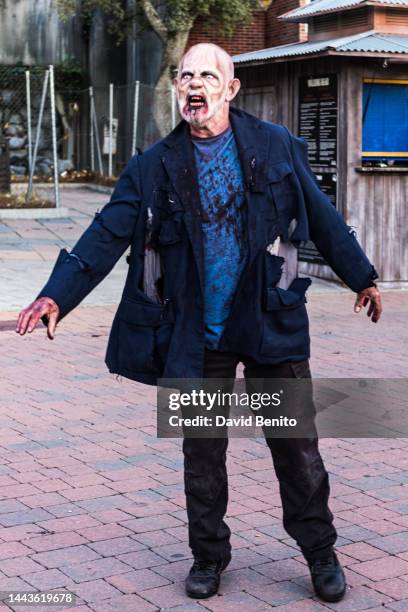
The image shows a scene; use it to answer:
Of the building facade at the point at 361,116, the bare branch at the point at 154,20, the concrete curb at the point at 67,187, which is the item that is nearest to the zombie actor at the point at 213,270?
the building facade at the point at 361,116

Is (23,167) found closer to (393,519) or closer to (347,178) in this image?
(347,178)

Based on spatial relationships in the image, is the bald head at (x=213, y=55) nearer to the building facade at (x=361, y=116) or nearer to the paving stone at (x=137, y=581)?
the paving stone at (x=137, y=581)

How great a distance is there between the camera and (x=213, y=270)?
4.02 meters

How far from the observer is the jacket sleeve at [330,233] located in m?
4.14

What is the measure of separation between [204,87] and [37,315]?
970 mm

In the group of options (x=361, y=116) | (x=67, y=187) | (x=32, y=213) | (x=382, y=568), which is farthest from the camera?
(x=67, y=187)

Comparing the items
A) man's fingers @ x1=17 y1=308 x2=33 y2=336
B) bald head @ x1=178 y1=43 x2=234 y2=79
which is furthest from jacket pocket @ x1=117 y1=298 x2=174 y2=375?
bald head @ x1=178 y1=43 x2=234 y2=79

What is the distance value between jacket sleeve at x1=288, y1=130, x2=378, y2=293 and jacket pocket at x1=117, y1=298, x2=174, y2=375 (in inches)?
24.2

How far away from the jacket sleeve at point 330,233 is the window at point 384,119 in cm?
861

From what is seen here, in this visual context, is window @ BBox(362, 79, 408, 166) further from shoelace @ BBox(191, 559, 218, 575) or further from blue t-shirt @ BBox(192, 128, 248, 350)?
shoelace @ BBox(191, 559, 218, 575)

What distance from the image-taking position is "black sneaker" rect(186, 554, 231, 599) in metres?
4.12

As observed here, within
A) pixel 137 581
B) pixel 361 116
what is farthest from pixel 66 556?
Result: pixel 361 116

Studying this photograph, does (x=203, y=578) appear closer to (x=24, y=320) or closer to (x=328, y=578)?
(x=328, y=578)

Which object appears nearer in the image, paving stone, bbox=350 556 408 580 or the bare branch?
paving stone, bbox=350 556 408 580
